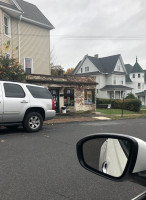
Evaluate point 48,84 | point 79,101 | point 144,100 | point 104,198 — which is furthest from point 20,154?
point 144,100

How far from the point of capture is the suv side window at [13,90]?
24.4 ft

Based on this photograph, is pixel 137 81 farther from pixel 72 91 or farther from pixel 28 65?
pixel 28 65

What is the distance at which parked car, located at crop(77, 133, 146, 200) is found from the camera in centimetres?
125

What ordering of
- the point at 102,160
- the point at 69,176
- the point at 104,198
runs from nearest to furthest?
1. the point at 102,160
2. the point at 104,198
3. the point at 69,176

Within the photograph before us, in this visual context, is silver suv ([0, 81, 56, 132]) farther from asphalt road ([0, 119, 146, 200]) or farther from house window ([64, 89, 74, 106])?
house window ([64, 89, 74, 106])

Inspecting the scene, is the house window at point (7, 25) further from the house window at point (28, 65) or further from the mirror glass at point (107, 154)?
the mirror glass at point (107, 154)

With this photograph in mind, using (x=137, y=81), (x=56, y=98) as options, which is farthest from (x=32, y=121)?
(x=137, y=81)

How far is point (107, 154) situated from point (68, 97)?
16.5 metres

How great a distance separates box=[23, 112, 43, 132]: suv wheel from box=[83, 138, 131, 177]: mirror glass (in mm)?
6234

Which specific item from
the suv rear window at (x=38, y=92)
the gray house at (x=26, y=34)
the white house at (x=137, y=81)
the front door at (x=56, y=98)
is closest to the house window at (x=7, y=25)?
the gray house at (x=26, y=34)

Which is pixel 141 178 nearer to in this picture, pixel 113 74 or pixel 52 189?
pixel 52 189

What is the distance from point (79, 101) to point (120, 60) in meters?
21.8

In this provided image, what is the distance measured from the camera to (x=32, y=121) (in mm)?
7922

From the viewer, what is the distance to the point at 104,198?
2811 millimetres
